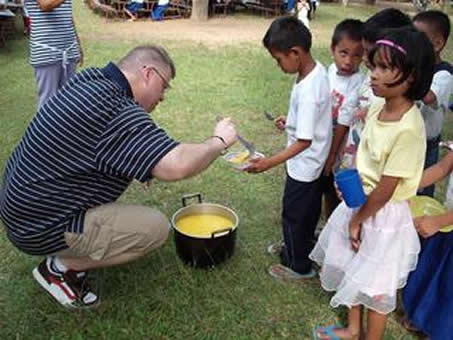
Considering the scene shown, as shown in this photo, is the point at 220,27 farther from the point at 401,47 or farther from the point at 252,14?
the point at 401,47

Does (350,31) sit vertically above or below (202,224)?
above

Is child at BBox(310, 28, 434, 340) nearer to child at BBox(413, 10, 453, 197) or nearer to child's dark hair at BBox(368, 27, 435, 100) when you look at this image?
child's dark hair at BBox(368, 27, 435, 100)

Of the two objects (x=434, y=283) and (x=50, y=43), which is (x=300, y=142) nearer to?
(x=434, y=283)

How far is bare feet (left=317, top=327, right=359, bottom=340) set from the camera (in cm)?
220

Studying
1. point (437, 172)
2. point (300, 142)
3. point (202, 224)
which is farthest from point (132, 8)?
point (437, 172)

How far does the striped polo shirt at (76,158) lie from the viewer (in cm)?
197

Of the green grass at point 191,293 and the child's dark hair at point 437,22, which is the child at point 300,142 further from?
the child's dark hair at point 437,22

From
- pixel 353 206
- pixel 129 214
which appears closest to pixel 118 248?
pixel 129 214

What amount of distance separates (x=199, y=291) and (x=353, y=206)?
1025mm

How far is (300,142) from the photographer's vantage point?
89.9 inches

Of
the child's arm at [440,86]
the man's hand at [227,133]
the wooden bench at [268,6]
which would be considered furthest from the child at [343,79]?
the wooden bench at [268,6]

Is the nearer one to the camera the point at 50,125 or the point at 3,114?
the point at 50,125

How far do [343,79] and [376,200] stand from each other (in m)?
0.90

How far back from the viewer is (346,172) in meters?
1.77
